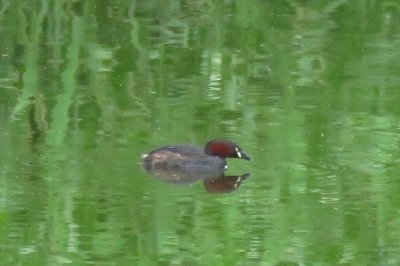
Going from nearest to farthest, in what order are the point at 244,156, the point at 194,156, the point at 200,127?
the point at 244,156 < the point at 194,156 < the point at 200,127

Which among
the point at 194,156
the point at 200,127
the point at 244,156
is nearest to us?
the point at 244,156

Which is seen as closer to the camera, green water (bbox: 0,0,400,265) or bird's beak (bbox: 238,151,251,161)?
green water (bbox: 0,0,400,265)

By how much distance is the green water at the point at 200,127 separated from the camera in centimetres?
649

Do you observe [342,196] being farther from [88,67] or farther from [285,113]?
[88,67]

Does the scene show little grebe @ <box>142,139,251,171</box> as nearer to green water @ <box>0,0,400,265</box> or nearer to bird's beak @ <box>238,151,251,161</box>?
bird's beak @ <box>238,151,251,161</box>

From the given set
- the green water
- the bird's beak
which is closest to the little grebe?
the bird's beak

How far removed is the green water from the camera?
649 cm

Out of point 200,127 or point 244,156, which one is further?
point 200,127

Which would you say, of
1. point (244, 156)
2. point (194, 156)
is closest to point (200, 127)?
point (194, 156)

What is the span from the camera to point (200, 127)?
29.0ft

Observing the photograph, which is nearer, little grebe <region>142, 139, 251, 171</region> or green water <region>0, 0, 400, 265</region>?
green water <region>0, 0, 400, 265</region>

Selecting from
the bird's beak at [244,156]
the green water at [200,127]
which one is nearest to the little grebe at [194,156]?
the bird's beak at [244,156]

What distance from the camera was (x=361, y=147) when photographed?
8156 millimetres

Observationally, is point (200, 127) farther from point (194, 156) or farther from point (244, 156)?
point (244, 156)
